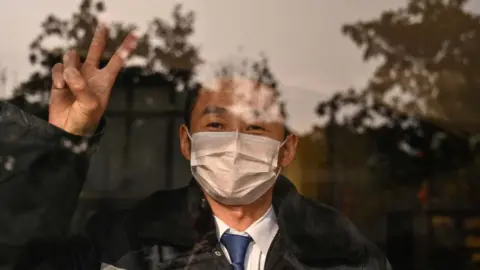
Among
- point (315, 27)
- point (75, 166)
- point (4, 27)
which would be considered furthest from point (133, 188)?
point (315, 27)

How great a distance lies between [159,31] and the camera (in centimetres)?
228

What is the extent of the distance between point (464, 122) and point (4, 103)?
1668 millimetres

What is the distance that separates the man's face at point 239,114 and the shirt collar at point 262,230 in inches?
6.9

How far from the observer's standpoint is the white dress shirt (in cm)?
211

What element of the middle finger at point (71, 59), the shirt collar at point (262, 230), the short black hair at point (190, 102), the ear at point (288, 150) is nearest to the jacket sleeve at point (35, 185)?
the middle finger at point (71, 59)

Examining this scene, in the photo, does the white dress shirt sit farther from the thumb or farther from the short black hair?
the thumb

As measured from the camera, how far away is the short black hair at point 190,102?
7.15 ft

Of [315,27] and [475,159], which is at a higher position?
[315,27]

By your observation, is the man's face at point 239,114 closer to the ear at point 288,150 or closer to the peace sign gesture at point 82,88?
the ear at point 288,150

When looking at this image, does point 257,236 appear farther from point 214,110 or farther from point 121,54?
point 121,54

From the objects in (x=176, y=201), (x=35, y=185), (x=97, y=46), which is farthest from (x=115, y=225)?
(x=97, y=46)

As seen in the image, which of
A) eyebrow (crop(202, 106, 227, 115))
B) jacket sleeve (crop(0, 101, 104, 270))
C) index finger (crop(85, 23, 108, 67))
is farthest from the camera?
eyebrow (crop(202, 106, 227, 115))

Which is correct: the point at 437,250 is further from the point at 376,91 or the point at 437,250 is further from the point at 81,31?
the point at 81,31

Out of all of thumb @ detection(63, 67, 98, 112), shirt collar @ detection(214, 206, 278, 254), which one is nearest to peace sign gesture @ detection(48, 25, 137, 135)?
thumb @ detection(63, 67, 98, 112)
